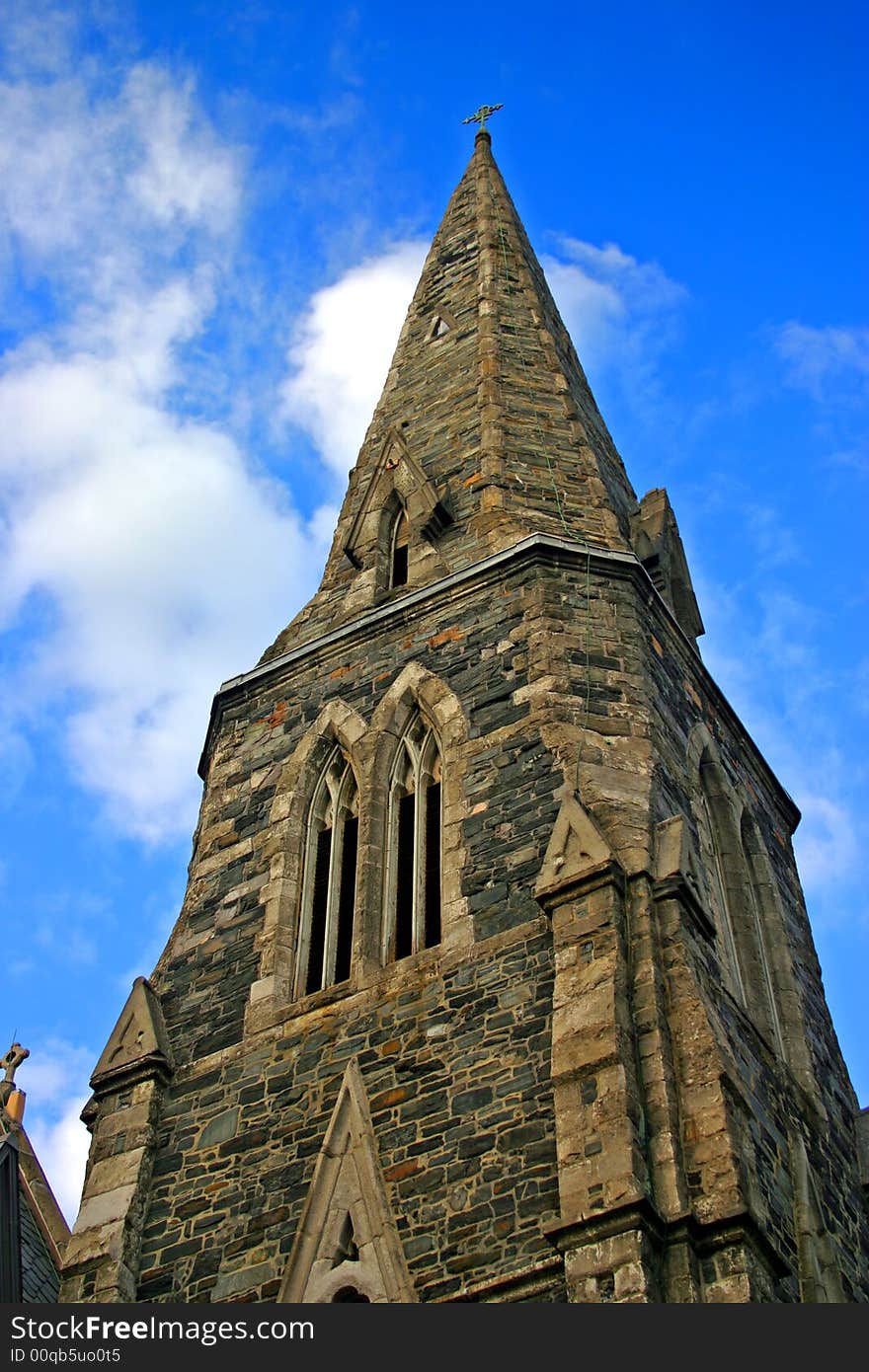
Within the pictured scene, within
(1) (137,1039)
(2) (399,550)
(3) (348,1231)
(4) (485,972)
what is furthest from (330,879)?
(2) (399,550)

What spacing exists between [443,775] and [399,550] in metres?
5.23

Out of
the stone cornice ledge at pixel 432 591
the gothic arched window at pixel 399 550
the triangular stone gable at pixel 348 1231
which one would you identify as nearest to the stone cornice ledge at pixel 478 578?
the stone cornice ledge at pixel 432 591

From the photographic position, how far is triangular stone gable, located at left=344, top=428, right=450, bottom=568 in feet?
64.3

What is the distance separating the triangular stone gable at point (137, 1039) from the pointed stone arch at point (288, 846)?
30.2 inches

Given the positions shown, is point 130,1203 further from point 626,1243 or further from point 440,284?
point 440,284

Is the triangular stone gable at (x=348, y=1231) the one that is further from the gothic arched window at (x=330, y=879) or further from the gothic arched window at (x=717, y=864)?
the gothic arched window at (x=717, y=864)

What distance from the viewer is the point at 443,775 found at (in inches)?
611

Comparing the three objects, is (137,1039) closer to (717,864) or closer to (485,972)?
(485,972)

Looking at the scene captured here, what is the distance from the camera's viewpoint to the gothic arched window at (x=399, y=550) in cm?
1975

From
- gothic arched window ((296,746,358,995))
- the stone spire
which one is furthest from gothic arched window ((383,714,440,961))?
the stone spire

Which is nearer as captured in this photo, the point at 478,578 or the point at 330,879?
the point at 330,879

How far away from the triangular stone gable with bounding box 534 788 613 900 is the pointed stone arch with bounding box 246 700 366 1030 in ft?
8.76

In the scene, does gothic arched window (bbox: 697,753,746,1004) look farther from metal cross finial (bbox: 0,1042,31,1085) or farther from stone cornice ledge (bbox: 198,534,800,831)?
metal cross finial (bbox: 0,1042,31,1085)

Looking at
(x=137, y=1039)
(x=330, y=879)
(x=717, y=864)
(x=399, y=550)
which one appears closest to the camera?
(x=137, y=1039)
